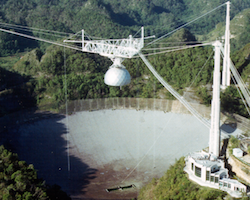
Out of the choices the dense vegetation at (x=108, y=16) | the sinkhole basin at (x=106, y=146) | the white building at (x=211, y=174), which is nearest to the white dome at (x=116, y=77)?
the sinkhole basin at (x=106, y=146)

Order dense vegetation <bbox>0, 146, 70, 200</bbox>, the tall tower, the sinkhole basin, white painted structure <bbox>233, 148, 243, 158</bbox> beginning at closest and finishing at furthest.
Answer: dense vegetation <bbox>0, 146, 70, 200</bbox> < the tall tower < white painted structure <bbox>233, 148, 243, 158</bbox> < the sinkhole basin

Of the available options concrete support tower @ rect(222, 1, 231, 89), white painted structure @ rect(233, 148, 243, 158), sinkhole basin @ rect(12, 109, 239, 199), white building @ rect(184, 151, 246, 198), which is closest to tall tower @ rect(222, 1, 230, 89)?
concrete support tower @ rect(222, 1, 231, 89)

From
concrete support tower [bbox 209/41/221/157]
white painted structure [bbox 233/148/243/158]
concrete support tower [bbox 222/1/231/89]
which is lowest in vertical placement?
white painted structure [bbox 233/148/243/158]

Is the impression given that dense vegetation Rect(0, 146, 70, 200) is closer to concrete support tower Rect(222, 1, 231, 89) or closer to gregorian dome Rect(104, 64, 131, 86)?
gregorian dome Rect(104, 64, 131, 86)

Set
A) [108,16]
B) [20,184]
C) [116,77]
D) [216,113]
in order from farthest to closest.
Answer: [108,16]
[116,77]
[216,113]
[20,184]

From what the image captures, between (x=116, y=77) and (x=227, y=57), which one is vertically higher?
(x=227, y=57)

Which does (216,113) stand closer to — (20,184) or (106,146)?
(106,146)

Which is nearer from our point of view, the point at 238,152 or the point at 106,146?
the point at 238,152


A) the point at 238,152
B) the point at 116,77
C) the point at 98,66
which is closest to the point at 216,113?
the point at 238,152
